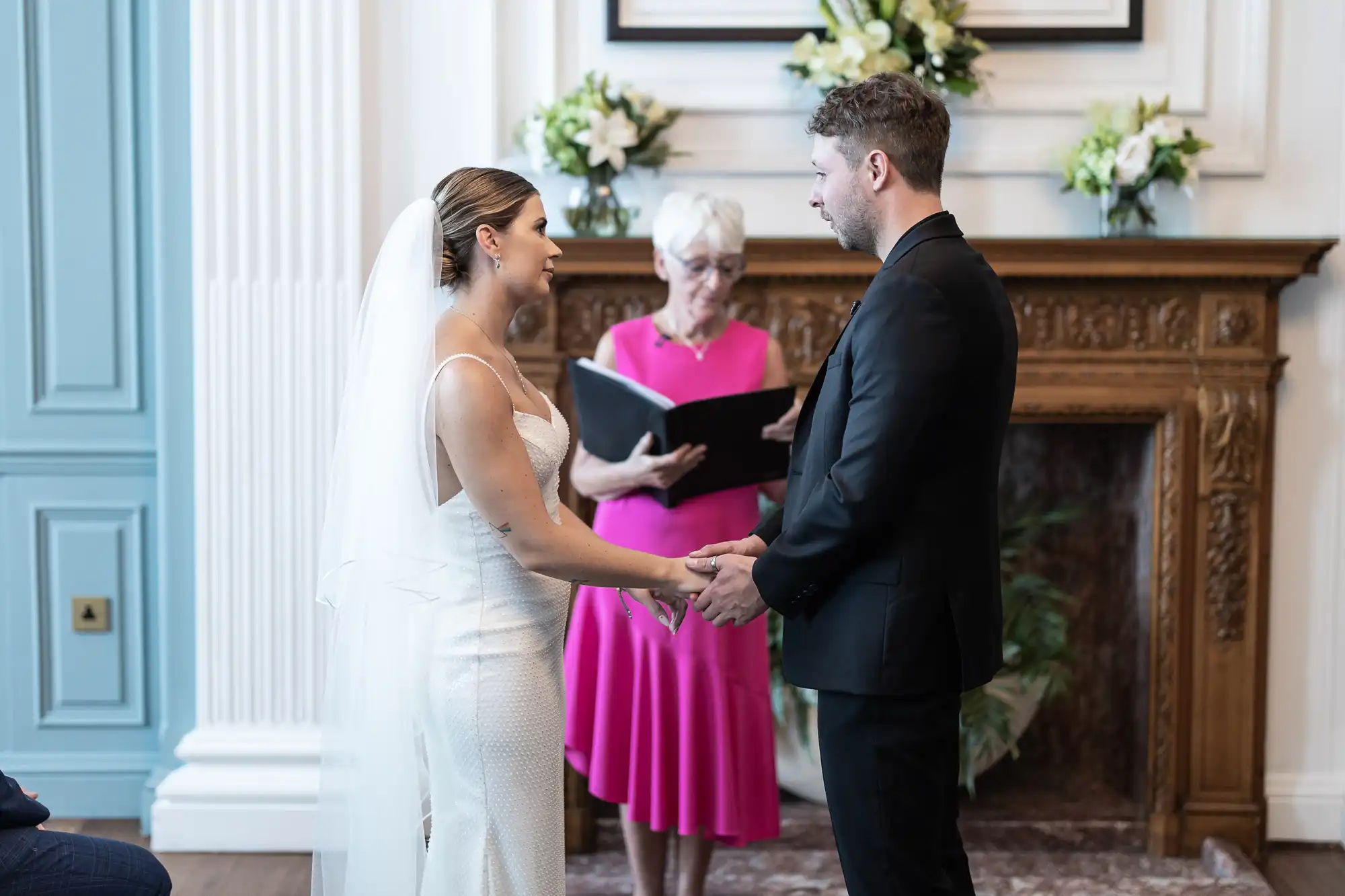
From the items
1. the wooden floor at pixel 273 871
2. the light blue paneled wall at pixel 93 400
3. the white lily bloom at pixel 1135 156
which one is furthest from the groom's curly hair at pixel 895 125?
the wooden floor at pixel 273 871

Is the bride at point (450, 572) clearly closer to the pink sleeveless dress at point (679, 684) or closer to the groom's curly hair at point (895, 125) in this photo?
the groom's curly hair at point (895, 125)

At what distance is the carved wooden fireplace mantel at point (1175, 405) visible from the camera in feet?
11.2

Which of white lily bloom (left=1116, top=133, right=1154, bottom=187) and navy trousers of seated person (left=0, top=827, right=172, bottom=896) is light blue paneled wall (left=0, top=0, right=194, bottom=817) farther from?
white lily bloom (left=1116, top=133, right=1154, bottom=187)

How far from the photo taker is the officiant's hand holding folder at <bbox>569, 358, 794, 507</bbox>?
8.62 ft

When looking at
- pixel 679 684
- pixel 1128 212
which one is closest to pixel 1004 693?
pixel 679 684

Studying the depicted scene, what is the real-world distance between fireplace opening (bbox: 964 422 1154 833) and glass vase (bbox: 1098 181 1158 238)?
2.02 feet

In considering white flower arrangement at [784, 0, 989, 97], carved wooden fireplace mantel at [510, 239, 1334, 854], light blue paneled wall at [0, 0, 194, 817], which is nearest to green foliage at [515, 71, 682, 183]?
carved wooden fireplace mantel at [510, 239, 1334, 854]

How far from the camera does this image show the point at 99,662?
368 cm

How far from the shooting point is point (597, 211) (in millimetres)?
3414

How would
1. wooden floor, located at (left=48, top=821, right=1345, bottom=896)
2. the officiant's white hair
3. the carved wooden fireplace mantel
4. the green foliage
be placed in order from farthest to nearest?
the carved wooden fireplace mantel, the green foliage, wooden floor, located at (left=48, top=821, right=1345, bottom=896), the officiant's white hair

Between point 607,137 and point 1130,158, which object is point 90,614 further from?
point 1130,158

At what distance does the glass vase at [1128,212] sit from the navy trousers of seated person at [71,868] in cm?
273

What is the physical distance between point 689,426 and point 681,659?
53cm

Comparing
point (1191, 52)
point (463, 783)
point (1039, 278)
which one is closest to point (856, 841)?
point (463, 783)
